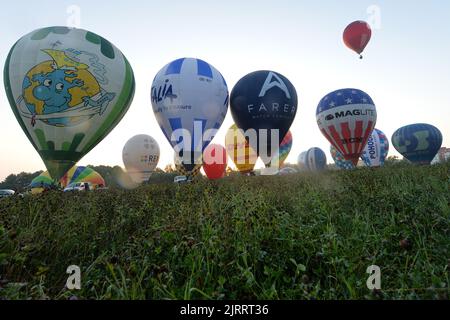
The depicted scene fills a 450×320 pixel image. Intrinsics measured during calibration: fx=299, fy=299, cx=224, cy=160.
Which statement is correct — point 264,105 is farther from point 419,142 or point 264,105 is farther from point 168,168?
point 168,168

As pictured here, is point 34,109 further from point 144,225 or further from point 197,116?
point 144,225

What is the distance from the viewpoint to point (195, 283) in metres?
2.60

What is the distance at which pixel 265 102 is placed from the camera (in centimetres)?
1582

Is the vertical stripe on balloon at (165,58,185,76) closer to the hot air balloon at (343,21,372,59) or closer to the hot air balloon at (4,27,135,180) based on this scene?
the hot air balloon at (4,27,135,180)

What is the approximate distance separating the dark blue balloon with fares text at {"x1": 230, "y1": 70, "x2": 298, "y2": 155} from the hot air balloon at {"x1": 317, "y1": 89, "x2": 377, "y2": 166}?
4.20 meters

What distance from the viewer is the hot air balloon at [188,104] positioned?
15023 mm

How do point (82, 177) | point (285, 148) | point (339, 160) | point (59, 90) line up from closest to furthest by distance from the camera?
1. point (59, 90)
2. point (82, 177)
3. point (285, 148)
4. point (339, 160)

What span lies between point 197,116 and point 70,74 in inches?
235

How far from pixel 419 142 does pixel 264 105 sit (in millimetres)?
18043

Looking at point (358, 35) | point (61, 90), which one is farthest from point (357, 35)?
point (61, 90)

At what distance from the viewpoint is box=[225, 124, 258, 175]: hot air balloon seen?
2372cm

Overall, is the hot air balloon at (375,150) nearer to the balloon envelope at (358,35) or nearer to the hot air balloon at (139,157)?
the balloon envelope at (358,35)
